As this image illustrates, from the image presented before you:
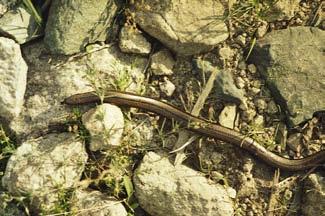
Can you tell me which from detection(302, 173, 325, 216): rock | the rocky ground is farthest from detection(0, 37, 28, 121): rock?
detection(302, 173, 325, 216): rock

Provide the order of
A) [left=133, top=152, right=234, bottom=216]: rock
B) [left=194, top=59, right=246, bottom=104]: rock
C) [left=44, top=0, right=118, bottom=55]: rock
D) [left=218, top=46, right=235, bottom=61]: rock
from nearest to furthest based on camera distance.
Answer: [left=133, top=152, right=234, bottom=216]: rock → [left=44, top=0, right=118, bottom=55]: rock → [left=194, top=59, right=246, bottom=104]: rock → [left=218, top=46, right=235, bottom=61]: rock

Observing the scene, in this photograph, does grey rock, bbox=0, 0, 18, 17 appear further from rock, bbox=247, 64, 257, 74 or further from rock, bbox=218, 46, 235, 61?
rock, bbox=247, 64, 257, 74

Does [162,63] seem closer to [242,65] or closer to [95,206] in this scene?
[242,65]

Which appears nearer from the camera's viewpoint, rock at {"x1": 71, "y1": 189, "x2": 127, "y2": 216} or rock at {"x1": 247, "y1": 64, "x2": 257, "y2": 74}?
rock at {"x1": 71, "y1": 189, "x2": 127, "y2": 216}

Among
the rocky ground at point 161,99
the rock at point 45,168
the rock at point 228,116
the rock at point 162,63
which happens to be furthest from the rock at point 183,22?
the rock at point 45,168

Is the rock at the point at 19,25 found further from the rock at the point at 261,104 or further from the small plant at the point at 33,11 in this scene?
the rock at the point at 261,104
